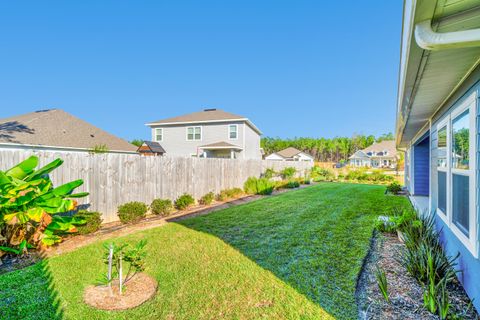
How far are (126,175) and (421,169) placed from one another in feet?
37.6

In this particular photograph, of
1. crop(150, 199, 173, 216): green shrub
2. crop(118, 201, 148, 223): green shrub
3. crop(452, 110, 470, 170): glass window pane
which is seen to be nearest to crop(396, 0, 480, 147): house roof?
crop(452, 110, 470, 170): glass window pane

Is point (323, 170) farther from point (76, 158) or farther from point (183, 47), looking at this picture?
point (76, 158)

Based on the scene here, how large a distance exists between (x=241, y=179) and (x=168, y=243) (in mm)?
8312

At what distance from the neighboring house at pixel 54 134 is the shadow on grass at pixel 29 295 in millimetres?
11150

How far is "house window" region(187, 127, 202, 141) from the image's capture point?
856 inches

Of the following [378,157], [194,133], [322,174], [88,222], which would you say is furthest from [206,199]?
[378,157]

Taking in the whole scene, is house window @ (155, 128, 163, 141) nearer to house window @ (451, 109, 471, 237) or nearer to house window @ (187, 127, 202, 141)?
house window @ (187, 127, 202, 141)

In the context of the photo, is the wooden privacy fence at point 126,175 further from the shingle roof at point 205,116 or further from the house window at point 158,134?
the house window at point 158,134

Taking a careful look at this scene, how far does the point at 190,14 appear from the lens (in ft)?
43.6

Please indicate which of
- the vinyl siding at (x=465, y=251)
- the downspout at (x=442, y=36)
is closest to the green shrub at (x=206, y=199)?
the vinyl siding at (x=465, y=251)

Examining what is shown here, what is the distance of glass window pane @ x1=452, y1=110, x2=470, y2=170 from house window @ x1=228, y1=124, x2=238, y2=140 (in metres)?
17.5

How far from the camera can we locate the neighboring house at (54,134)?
1231 centimetres

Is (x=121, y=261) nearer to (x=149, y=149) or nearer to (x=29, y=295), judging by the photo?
(x=29, y=295)

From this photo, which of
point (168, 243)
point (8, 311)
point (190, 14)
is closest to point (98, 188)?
point (168, 243)
